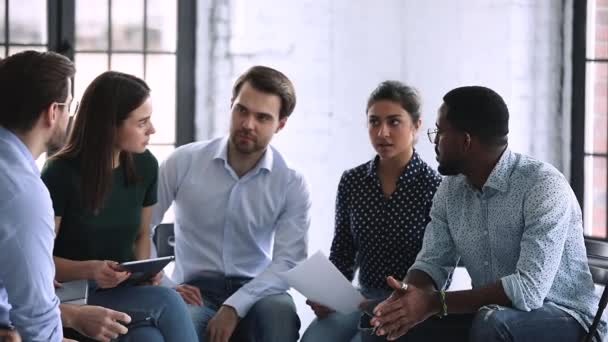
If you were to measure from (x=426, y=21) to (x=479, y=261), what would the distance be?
6.18ft

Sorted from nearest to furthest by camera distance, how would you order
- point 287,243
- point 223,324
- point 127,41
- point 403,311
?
point 403,311 → point 223,324 → point 287,243 → point 127,41

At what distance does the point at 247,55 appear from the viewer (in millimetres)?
4586

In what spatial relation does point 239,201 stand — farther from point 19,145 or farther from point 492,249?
point 19,145

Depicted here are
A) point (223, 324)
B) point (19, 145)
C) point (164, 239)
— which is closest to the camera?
point (19, 145)

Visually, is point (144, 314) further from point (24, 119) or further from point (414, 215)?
point (414, 215)

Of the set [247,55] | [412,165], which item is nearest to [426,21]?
[247,55]

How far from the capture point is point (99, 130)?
120 inches

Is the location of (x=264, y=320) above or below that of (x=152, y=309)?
below

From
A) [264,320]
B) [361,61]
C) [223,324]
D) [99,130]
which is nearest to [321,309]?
[264,320]

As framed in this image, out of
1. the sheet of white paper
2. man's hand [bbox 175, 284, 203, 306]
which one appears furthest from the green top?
the sheet of white paper

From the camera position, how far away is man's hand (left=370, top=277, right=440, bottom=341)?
2793 mm

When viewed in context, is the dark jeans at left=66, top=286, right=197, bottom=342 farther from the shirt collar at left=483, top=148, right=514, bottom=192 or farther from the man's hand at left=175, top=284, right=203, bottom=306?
the shirt collar at left=483, top=148, right=514, bottom=192

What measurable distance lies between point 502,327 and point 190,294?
3.75 ft

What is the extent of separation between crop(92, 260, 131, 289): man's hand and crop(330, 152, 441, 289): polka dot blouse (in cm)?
90
